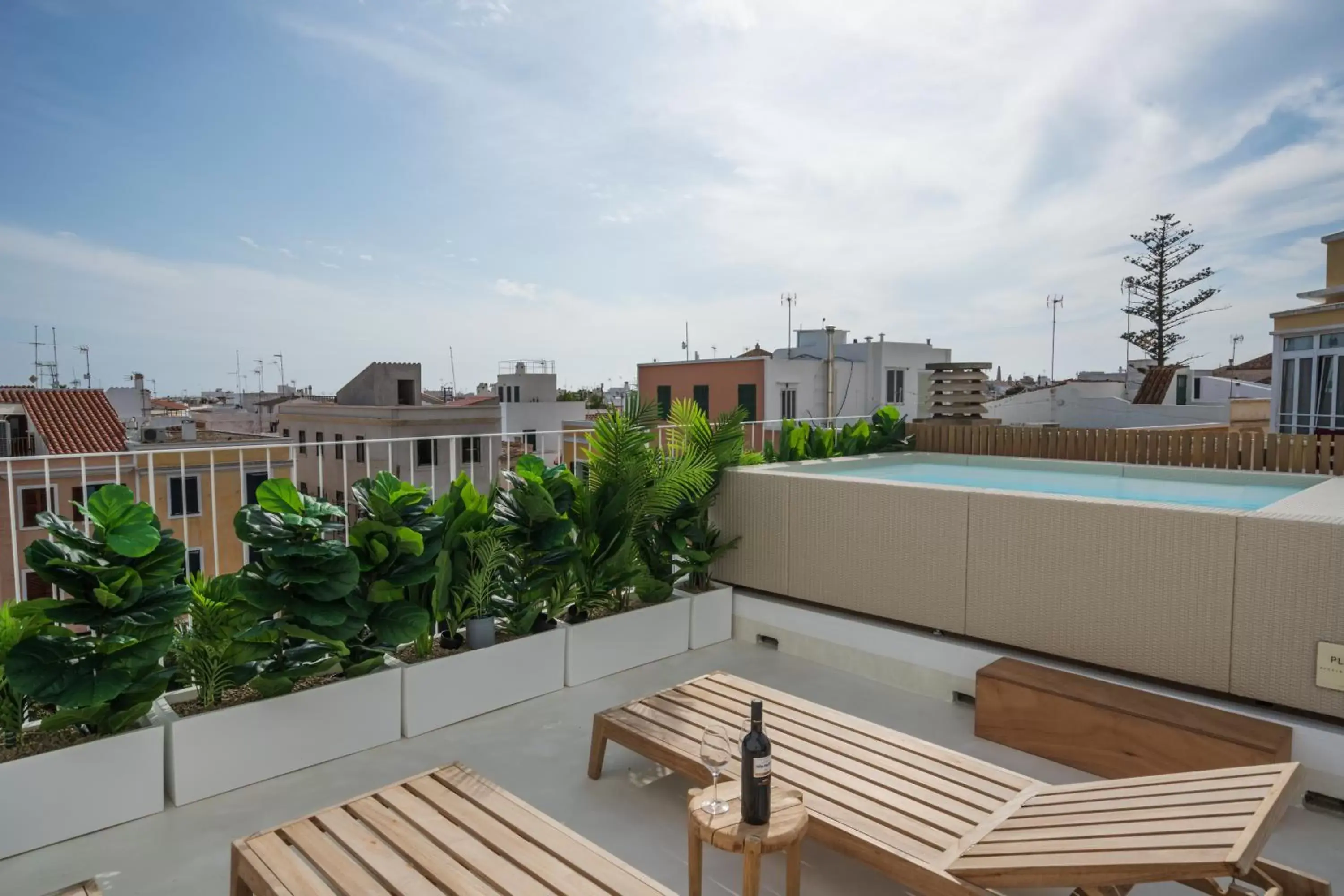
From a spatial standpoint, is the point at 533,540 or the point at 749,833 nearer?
the point at 749,833

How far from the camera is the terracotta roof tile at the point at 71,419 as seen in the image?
15.6 m

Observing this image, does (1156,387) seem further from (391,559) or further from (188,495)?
(391,559)

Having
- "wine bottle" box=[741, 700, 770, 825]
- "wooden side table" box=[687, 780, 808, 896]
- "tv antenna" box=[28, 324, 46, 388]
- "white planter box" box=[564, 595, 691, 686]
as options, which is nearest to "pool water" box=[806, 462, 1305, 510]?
"white planter box" box=[564, 595, 691, 686]

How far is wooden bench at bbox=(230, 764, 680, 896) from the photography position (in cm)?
203

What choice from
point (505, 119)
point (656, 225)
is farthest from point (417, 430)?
point (505, 119)

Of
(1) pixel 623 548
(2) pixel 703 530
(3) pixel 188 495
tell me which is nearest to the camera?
(1) pixel 623 548

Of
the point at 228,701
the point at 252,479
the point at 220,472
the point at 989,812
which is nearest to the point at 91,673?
the point at 228,701

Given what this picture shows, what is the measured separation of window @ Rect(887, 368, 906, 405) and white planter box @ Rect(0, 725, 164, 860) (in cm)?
2875

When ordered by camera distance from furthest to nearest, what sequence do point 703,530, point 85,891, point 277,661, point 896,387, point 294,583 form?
1. point 896,387
2. point 703,530
3. point 277,661
4. point 294,583
5. point 85,891

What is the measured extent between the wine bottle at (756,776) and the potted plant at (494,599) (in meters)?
2.10

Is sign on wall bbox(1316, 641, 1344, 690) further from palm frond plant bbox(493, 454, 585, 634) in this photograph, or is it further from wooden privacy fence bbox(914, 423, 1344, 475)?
palm frond plant bbox(493, 454, 585, 634)

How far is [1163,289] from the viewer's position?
102ft

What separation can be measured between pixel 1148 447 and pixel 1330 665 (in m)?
3.57

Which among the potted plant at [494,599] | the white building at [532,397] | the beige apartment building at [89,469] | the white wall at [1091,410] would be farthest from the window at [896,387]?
the potted plant at [494,599]
